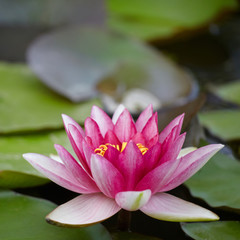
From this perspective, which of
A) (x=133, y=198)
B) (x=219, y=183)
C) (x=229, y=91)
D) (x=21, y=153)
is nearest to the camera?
(x=133, y=198)

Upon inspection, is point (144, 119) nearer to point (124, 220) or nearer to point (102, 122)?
point (102, 122)

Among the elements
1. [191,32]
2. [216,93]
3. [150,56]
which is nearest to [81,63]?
[150,56]

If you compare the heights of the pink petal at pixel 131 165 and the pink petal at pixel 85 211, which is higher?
the pink petal at pixel 131 165

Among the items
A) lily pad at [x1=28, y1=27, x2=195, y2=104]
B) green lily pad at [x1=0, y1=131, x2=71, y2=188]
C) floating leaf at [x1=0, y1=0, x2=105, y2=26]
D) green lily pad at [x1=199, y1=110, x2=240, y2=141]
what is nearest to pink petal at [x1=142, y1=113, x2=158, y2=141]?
green lily pad at [x1=0, y1=131, x2=71, y2=188]

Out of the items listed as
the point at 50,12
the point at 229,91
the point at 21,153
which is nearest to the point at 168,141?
the point at 21,153

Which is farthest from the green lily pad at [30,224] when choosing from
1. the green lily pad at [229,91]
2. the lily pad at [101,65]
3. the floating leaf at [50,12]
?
the floating leaf at [50,12]

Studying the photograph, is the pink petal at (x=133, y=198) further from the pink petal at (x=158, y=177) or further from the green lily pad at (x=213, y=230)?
the green lily pad at (x=213, y=230)

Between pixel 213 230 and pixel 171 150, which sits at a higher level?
pixel 171 150
